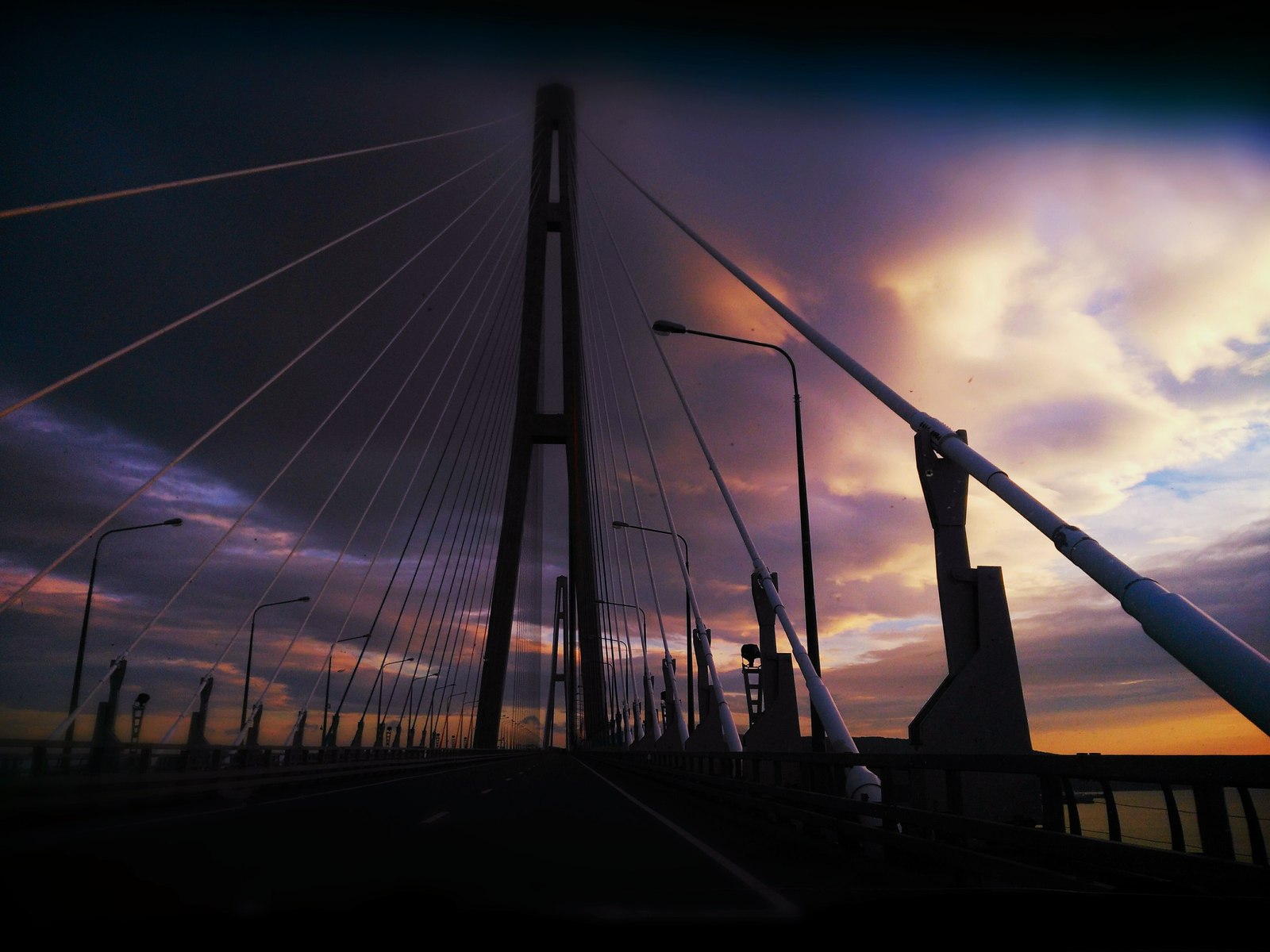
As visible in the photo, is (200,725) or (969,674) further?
(200,725)

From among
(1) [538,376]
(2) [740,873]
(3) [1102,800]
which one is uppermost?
(1) [538,376]

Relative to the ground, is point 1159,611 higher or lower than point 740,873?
higher

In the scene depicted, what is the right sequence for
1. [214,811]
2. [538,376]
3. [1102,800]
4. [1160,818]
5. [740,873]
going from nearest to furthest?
[1160,818], [1102,800], [740,873], [214,811], [538,376]

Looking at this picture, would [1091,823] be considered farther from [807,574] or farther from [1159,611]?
[807,574]

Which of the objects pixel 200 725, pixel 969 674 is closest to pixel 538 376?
pixel 200 725

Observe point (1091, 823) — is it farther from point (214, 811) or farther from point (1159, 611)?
point (214, 811)

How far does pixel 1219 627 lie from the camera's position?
5.94 metres

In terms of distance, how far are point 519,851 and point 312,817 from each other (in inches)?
178

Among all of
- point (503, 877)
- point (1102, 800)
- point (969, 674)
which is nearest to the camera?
point (1102, 800)

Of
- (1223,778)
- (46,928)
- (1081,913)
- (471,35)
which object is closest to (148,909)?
(46,928)

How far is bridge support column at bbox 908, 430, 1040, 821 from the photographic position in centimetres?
850

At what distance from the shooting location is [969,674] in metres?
9.30

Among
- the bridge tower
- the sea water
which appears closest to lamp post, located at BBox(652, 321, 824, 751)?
the sea water

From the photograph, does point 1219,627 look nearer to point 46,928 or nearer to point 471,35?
point 46,928
